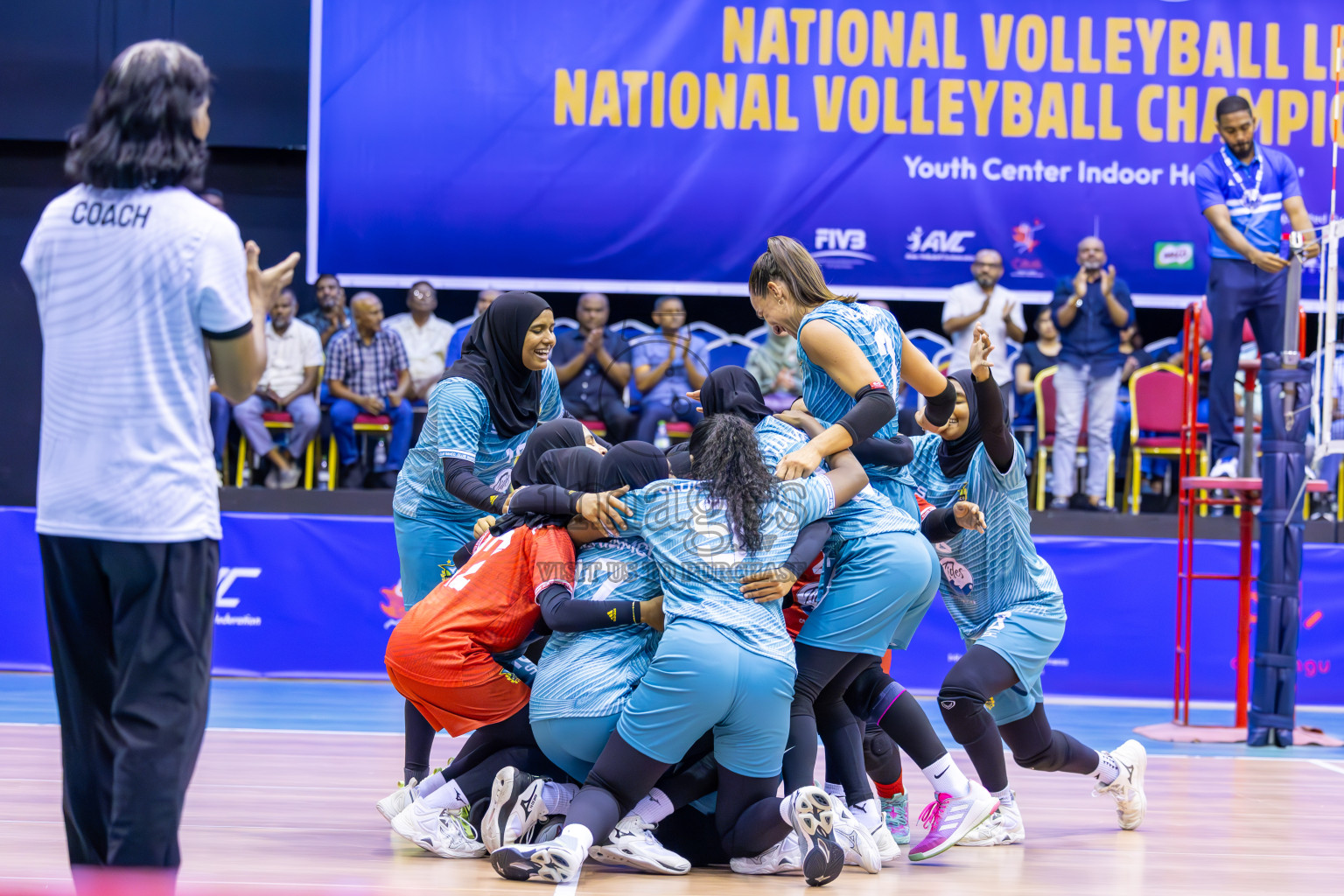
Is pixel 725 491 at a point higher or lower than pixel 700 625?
higher

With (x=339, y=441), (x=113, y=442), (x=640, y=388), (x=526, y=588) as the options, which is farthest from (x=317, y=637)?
(x=113, y=442)

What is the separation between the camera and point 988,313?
8.59 meters

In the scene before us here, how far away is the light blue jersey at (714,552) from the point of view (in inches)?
122

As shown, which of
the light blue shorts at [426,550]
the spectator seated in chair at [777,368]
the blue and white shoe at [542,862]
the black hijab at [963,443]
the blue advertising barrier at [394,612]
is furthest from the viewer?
the spectator seated in chair at [777,368]

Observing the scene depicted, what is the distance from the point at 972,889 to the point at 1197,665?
4.42 metres

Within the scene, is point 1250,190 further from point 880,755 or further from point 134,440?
point 134,440

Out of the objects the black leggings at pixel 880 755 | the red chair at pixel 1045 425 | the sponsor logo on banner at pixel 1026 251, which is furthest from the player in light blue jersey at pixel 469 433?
the sponsor logo on banner at pixel 1026 251

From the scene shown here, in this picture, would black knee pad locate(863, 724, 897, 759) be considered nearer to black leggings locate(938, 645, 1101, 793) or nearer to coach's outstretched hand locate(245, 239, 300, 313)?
black leggings locate(938, 645, 1101, 793)

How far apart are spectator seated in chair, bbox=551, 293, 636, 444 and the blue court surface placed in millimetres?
2148

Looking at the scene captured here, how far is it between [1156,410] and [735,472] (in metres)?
5.90

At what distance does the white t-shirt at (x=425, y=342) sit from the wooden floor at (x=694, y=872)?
13.0 feet

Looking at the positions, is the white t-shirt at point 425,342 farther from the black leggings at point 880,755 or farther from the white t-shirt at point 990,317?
the black leggings at point 880,755

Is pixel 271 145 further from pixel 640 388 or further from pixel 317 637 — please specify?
pixel 317 637

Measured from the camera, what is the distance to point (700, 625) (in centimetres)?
307
